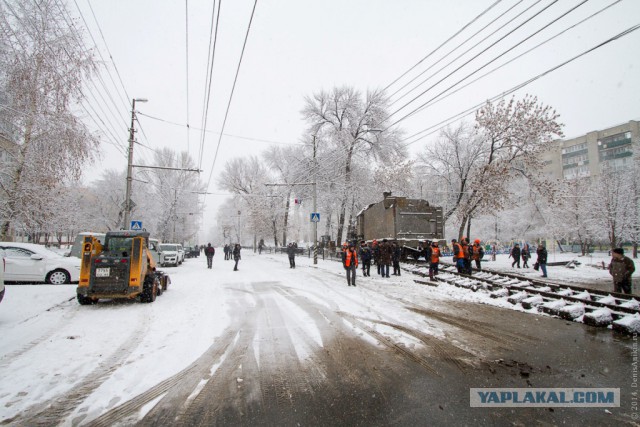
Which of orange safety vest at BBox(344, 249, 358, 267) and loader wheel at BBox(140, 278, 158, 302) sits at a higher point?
orange safety vest at BBox(344, 249, 358, 267)

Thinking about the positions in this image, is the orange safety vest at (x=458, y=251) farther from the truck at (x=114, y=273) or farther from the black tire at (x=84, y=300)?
the black tire at (x=84, y=300)

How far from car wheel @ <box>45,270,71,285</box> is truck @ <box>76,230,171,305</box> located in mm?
4087

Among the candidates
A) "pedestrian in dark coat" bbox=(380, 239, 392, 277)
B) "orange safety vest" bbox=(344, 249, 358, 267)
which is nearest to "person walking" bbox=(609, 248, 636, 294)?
"pedestrian in dark coat" bbox=(380, 239, 392, 277)

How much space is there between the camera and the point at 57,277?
11164 millimetres

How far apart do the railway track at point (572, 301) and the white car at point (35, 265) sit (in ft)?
46.2

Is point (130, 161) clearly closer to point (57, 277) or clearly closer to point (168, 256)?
point (57, 277)

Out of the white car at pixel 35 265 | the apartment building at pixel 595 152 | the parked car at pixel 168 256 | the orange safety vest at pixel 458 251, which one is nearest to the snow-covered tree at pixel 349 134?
the parked car at pixel 168 256

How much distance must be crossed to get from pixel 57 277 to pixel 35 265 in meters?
0.77

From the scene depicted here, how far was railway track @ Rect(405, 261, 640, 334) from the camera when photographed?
6.09 m

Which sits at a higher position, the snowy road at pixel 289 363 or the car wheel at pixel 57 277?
the car wheel at pixel 57 277

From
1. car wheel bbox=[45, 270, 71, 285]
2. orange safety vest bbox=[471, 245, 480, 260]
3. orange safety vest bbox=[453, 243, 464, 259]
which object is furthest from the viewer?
orange safety vest bbox=[471, 245, 480, 260]

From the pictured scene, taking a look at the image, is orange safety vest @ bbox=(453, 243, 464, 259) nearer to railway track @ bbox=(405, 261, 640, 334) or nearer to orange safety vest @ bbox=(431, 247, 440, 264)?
orange safety vest @ bbox=(431, 247, 440, 264)

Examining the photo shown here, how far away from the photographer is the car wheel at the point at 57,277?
1111cm

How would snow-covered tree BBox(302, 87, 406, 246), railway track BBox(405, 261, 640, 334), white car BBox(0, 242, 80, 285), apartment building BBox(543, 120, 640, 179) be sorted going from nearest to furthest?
railway track BBox(405, 261, 640, 334)
white car BBox(0, 242, 80, 285)
snow-covered tree BBox(302, 87, 406, 246)
apartment building BBox(543, 120, 640, 179)
